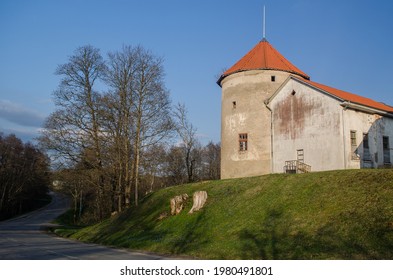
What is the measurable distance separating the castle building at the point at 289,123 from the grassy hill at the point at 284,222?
5142mm

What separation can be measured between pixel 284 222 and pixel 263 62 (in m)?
19.7

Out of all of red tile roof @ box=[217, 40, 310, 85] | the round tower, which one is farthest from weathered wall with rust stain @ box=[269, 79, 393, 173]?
red tile roof @ box=[217, 40, 310, 85]

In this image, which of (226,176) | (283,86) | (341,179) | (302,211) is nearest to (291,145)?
(283,86)

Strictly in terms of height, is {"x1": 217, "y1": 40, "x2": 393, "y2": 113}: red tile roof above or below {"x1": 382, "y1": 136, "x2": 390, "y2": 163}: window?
above

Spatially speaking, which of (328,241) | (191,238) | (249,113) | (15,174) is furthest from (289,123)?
(15,174)

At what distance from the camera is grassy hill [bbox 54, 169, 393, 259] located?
14008 millimetres

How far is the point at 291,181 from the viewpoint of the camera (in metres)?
21.9

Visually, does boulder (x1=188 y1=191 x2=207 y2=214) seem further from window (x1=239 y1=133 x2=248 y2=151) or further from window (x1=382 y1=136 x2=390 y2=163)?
window (x1=382 y1=136 x2=390 y2=163)

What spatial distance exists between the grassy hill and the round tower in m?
6.28

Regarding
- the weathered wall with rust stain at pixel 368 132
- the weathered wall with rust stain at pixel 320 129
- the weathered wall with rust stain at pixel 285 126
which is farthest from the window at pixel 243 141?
the weathered wall with rust stain at pixel 368 132

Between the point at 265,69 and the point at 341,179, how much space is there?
15.9 m

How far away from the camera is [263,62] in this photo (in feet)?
111

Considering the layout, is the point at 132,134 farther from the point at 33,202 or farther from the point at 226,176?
the point at 33,202

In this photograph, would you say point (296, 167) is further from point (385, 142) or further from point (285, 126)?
point (385, 142)
